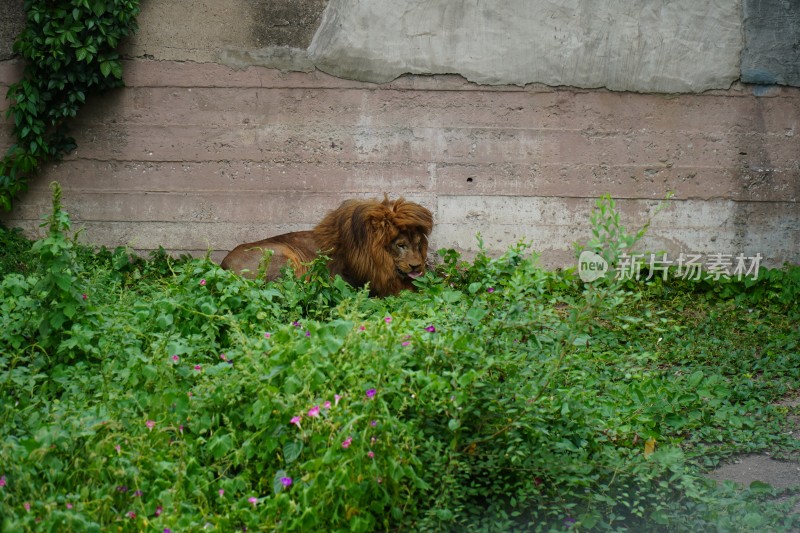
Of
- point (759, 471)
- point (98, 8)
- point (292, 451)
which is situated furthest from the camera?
point (98, 8)

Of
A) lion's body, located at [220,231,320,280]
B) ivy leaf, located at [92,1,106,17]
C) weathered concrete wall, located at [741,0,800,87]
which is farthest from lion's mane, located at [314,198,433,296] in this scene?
weathered concrete wall, located at [741,0,800,87]

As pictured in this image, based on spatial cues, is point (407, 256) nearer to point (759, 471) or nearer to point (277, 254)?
point (277, 254)

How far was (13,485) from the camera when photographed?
2.96 m

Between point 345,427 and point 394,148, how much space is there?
4422 millimetres

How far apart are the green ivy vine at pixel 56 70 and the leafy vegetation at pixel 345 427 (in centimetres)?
296

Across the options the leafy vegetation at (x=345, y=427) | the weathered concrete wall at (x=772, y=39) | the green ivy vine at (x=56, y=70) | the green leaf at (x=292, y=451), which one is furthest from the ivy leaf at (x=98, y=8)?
the weathered concrete wall at (x=772, y=39)

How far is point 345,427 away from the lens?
311 cm

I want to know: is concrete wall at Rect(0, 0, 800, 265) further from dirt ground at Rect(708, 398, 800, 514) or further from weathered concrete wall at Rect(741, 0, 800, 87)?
dirt ground at Rect(708, 398, 800, 514)

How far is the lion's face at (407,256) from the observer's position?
6578 millimetres

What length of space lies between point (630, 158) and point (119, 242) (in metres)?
4.20

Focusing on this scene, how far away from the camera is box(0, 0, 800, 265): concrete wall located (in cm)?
721

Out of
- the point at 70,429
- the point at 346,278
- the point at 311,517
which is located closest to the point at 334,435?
the point at 311,517

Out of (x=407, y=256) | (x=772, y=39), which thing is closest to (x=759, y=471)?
(x=407, y=256)

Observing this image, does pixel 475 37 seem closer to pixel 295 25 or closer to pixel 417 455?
pixel 295 25
